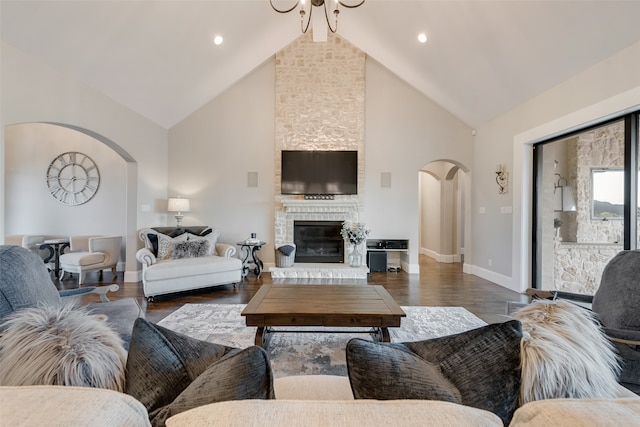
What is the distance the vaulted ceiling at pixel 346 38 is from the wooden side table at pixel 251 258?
2823 millimetres

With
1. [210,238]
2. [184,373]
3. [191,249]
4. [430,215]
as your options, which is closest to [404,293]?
[210,238]

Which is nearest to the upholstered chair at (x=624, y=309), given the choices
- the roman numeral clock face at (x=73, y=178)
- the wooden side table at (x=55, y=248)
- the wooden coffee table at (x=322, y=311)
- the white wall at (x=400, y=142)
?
the wooden coffee table at (x=322, y=311)

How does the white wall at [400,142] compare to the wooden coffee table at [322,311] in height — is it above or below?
above

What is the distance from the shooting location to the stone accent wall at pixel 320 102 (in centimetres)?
568

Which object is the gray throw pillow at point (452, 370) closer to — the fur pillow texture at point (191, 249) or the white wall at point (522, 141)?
the white wall at point (522, 141)

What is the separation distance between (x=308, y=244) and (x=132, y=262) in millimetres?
3091

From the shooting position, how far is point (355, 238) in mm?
5352

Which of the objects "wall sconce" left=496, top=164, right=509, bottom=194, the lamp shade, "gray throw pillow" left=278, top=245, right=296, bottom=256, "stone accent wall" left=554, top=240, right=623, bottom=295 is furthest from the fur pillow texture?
"stone accent wall" left=554, top=240, right=623, bottom=295

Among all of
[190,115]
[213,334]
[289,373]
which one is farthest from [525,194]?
[190,115]

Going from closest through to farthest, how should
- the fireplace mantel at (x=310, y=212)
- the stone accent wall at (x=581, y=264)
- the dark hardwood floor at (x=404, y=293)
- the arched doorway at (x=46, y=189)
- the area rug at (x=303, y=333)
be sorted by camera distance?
the area rug at (x=303, y=333) → the stone accent wall at (x=581, y=264) → the dark hardwood floor at (x=404, y=293) → the arched doorway at (x=46, y=189) → the fireplace mantel at (x=310, y=212)

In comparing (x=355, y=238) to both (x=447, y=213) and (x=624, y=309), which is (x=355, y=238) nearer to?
(x=447, y=213)

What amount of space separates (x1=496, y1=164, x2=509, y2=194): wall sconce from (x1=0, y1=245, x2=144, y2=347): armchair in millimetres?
5257

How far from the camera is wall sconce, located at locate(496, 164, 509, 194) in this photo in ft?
15.5

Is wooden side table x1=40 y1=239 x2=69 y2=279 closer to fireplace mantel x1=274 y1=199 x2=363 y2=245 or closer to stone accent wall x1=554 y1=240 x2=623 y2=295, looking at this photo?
fireplace mantel x1=274 y1=199 x2=363 y2=245
